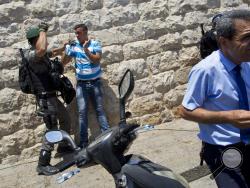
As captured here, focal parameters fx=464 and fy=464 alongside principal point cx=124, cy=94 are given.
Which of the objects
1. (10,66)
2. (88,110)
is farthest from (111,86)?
(10,66)

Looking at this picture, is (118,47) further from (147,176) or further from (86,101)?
(147,176)

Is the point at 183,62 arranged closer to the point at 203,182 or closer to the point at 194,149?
the point at 194,149

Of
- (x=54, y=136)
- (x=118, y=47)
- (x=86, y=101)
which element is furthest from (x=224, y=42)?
(x=118, y=47)

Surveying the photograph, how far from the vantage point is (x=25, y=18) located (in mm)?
5879

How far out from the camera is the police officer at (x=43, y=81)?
5406 mm

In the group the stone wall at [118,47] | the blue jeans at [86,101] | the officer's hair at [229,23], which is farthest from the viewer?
the blue jeans at [86,101]

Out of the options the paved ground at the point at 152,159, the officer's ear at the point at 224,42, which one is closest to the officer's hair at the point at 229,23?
the officer's ear at the point at 224,42

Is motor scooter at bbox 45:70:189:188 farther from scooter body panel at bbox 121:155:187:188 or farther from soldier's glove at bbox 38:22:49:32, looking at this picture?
soldier's glove at bbox 38:22:49:32

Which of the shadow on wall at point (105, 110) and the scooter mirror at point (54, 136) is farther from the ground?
the scooter mirror at point (54, 136)

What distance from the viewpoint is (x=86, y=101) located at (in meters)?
6.05

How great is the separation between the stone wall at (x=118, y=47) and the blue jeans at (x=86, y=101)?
0.24 metres

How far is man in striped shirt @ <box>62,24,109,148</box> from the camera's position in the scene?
5.88 m

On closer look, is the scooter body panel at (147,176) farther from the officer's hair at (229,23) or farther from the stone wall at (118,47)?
the stone wall at (118,47)

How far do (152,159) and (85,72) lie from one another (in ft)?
4.70
